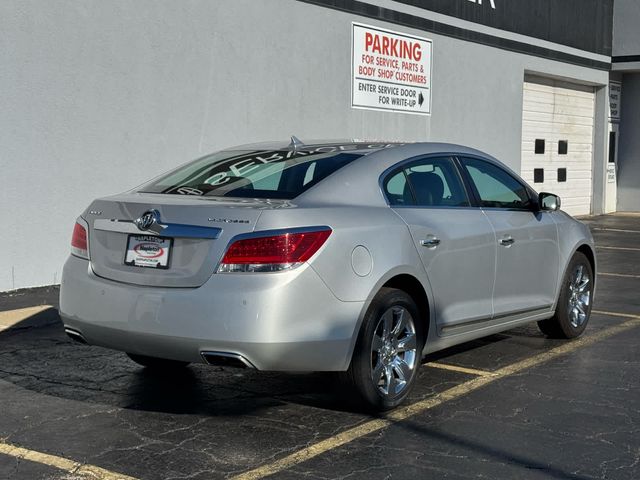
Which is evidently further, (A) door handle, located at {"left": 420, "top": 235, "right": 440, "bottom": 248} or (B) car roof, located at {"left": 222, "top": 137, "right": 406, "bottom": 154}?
(B) car roof, located at {"left": 222, "top": 137, "right": 406, "bottom": 154}

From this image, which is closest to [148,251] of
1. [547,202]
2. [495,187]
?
[495,187]

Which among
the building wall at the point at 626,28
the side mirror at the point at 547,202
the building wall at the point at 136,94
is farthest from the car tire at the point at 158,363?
the building wall at the point at 626,28

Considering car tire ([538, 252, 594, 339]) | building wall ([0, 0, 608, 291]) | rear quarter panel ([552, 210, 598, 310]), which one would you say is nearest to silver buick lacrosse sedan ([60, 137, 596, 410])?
rear quarter panel ([552, 210, 598, 310])

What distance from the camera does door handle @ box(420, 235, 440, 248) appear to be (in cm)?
571

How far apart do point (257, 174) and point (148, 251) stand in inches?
36.0

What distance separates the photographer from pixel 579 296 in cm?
764

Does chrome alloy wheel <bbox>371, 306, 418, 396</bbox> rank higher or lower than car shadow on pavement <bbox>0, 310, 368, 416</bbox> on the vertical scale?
higher

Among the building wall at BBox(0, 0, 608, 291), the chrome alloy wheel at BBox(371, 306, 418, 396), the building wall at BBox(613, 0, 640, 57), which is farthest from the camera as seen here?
the building wall at BBox(613, 0, 640, 57)

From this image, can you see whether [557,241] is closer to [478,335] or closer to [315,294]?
[478,335]

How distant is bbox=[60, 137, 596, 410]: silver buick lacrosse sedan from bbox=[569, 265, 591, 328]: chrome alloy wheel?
3.35ft

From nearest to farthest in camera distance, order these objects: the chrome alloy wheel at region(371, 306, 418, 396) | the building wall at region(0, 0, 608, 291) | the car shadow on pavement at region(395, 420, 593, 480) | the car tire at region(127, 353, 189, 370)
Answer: the car shadow on pavement at region(395, 420, 593, 480) → the chrome alloy wheel at region(371, 306, 418, 396) → the car tire at region(127, 353, 189, 370) → the building wall at region(0, 0, 608, 291)

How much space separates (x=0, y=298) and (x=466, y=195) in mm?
5126

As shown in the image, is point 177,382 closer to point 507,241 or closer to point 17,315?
point 507,241

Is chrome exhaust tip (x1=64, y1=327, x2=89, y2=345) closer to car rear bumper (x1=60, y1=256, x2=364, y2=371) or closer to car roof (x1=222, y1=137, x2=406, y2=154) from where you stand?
car rear bumper (x1=60, y1=256, x2=364, y2=371)
